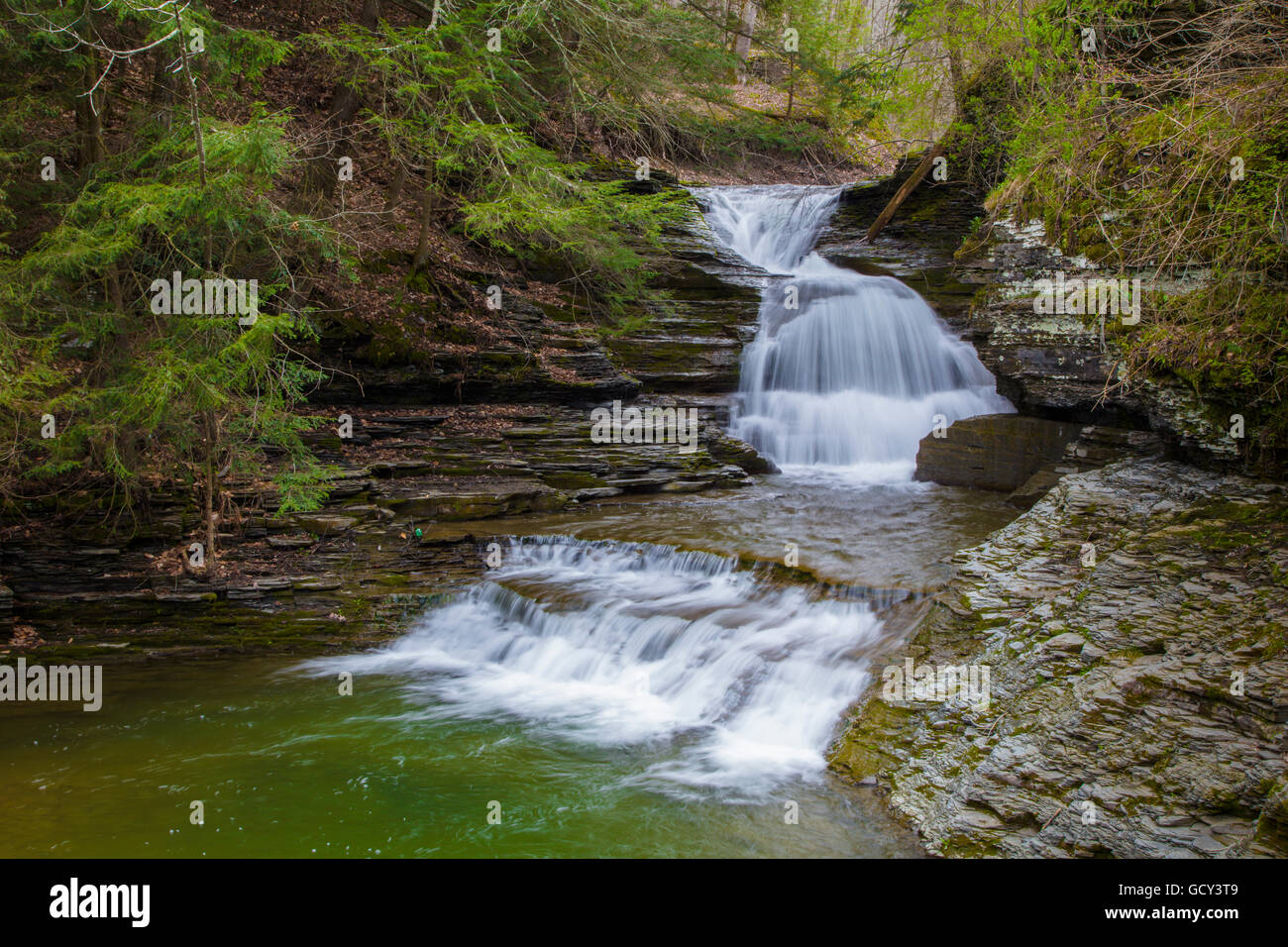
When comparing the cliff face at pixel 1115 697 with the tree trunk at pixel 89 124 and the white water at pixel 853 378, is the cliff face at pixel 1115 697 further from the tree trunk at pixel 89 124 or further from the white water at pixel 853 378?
the tree trunk at pixel 89 124

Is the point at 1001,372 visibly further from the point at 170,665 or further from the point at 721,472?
the point at 170,665

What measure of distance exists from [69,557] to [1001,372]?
10912 mm

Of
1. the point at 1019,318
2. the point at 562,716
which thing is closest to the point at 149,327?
the point at 562,716

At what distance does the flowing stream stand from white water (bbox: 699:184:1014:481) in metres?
2.19

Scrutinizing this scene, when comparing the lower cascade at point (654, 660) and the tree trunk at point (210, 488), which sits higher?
the tree trunk at point (210, 488)

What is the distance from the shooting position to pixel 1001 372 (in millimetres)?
10266

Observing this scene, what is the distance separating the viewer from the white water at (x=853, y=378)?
13.3 metres

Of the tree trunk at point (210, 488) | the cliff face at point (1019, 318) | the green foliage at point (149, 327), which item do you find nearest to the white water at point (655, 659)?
the tree trunk at point (210, 488)

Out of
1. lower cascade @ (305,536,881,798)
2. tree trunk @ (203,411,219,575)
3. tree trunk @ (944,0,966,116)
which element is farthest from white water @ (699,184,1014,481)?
tree trunk @ (203,411,219,575)

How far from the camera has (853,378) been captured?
14.2 meters

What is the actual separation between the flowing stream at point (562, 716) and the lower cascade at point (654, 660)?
2cm

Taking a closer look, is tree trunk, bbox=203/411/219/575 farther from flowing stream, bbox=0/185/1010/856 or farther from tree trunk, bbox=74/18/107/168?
tree trunk, bbox=74/18/107/168

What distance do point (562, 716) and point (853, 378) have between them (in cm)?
957

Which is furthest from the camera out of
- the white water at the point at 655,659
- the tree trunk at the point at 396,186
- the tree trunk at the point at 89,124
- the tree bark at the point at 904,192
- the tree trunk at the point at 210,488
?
the tree bark at the point at 904,192
